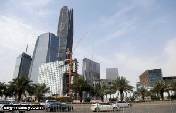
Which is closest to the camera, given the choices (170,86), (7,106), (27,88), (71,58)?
(7,106)

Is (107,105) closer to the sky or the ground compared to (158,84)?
closer to the ground

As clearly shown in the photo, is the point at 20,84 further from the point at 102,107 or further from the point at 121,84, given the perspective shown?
the point at 102,107

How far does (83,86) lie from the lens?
91.4m

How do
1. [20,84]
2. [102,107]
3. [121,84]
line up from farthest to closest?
[121,84] < [20,84] < [102,107]

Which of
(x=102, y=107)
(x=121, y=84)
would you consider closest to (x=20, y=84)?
(x=121, y=84)

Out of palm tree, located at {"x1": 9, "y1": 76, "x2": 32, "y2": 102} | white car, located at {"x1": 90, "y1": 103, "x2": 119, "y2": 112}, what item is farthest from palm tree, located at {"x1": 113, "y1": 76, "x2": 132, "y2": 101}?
white car, located at {"x1": 90, "y1": 103, "x2": 119, "y2": 112}

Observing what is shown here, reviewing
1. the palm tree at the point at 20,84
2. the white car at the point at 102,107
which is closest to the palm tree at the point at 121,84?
the palm tree at the point at 20,84

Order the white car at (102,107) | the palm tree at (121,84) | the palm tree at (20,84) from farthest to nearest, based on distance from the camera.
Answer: the palm tree at (121,84) < the palm tree at (20,84) < the white car at (102,107)

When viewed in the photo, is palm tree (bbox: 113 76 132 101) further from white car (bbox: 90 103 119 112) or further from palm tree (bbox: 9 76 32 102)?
white car (bbox: 90 103 119 112)

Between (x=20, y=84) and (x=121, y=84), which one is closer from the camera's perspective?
(x=20, y=84)

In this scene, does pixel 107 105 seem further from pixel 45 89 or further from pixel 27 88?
pixel 45 89

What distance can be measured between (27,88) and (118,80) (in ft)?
98.4

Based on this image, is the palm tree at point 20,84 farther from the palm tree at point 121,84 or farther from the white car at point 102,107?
the white car at point 102,107

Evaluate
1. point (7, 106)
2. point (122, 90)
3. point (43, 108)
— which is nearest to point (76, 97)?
point (122, 90)
